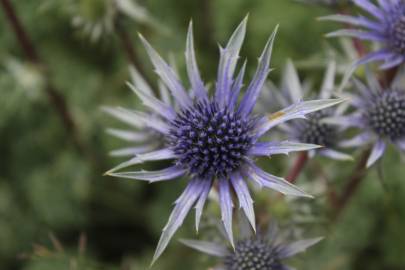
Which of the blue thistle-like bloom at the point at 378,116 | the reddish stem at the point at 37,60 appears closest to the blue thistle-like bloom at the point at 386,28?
the blue thistle-like bloom at the point at 378,116

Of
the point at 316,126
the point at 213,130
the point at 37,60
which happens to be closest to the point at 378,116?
the point at 316,126

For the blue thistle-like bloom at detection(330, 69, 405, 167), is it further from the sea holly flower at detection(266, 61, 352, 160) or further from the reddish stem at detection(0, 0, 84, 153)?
the reddish stem at detection(0, 0, 84, 153)

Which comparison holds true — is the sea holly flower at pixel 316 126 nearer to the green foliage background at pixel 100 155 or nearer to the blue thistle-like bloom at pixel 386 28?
the blue thistle-like bloom at pixel 386 28

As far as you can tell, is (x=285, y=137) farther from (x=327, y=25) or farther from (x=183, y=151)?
(x=327, y=25)

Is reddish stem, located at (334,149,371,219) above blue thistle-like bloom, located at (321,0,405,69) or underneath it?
underneath

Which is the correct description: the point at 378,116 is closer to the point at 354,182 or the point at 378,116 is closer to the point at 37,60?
the point at 354,182

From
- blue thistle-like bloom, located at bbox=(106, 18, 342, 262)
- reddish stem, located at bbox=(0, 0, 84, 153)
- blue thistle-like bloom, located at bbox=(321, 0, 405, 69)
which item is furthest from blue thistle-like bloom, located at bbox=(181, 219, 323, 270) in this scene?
reddish stem, located at bbox=(0, 0, 84, 153)
